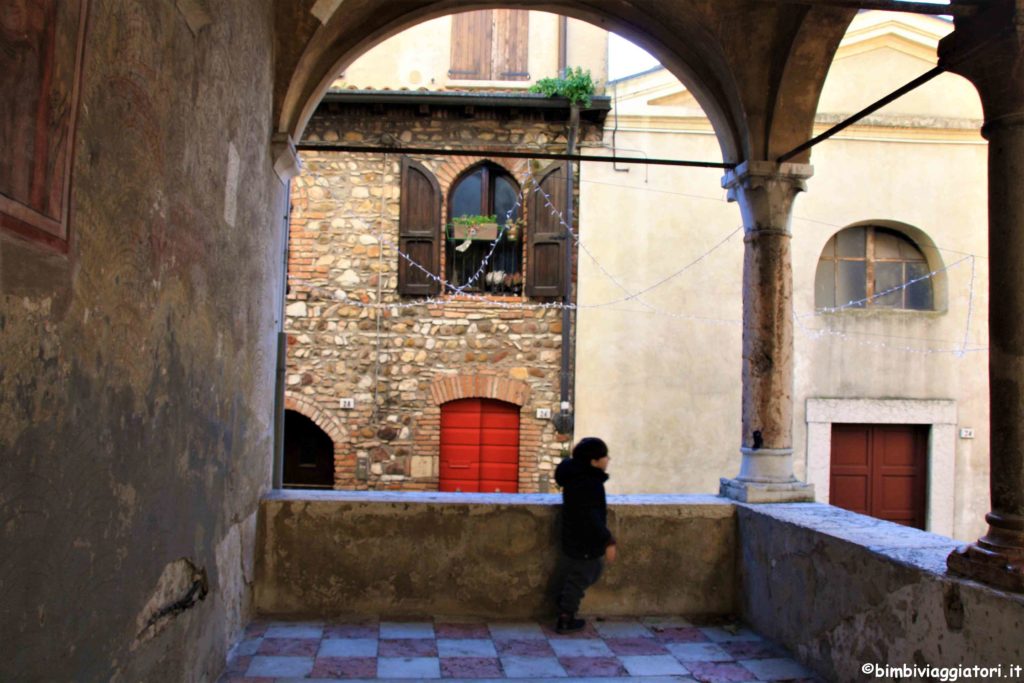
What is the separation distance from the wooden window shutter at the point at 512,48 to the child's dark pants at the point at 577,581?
318 inches

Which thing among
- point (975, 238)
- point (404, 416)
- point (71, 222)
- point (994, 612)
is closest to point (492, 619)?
point (994, 612)

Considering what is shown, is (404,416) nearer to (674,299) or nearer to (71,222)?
(674,299)

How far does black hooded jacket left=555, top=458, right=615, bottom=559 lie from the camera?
456 cm

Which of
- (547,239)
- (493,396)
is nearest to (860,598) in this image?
(493,396)

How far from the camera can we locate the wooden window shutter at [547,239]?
1083cm

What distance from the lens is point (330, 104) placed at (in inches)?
418

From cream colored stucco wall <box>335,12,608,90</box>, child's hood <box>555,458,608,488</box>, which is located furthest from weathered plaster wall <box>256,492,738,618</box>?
cream colored stucco wall <box>335,12,608,90</box>

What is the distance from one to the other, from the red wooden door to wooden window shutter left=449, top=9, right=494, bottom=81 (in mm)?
4305

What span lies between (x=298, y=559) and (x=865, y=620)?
2.88 m

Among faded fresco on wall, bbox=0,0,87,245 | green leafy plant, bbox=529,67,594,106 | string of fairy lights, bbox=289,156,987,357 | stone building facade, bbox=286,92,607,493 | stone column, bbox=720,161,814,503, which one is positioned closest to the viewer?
faded fresco on wall, bbox=0,0,87,245

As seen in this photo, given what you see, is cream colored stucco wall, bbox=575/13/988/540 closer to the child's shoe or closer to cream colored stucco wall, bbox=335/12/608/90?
cream colored stucco wall, bbox=335/12/608/90

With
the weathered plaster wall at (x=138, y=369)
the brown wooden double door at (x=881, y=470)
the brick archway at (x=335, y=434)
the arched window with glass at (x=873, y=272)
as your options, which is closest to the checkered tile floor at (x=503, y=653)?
the weathered plaster wall at (x=138, y=369)

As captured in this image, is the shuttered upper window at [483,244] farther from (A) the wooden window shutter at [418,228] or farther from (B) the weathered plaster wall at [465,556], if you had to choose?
(B) the weathered plaster wall at [465,556]

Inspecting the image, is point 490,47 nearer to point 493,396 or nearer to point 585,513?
point 493,396
